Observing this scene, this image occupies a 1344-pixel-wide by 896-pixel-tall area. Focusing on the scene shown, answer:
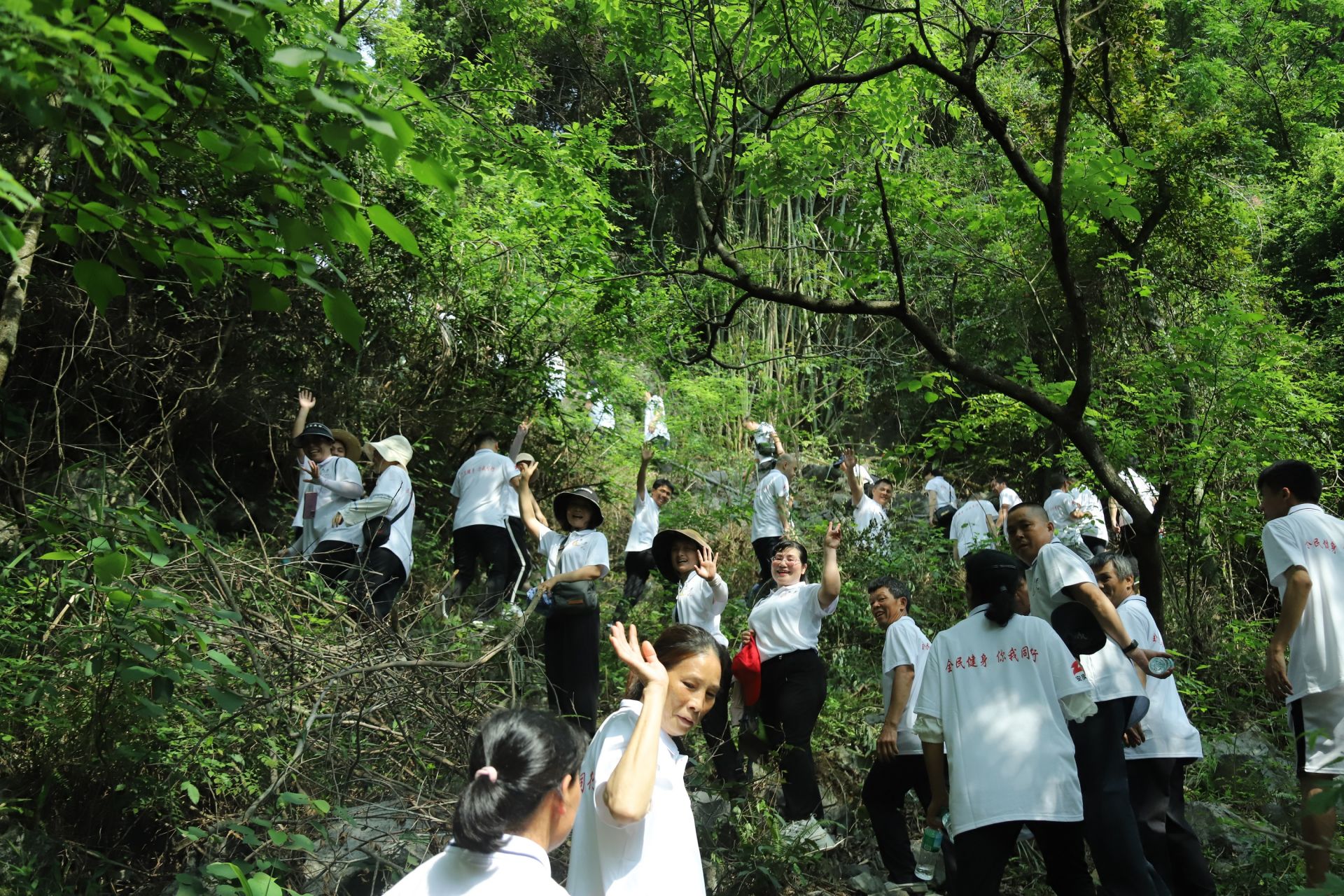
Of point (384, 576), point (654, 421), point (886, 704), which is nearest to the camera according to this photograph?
point (886, 704)

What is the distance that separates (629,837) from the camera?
7.77ft

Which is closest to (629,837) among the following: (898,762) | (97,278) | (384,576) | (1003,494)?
(97,278)

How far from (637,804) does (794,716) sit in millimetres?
3474

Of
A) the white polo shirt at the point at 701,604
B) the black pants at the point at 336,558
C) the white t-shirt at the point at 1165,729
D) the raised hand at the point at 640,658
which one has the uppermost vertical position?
the black pants at the point at 336,558

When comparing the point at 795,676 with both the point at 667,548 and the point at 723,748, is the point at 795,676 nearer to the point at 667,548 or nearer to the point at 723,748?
the point at 723,748

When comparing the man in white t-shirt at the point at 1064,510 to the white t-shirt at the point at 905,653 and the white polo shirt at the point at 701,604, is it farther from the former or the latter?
the white polo shirt at the point at 701,604

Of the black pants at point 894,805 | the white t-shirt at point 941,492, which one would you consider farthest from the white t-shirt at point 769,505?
the black pants at point 894,805

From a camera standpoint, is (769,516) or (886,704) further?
(769,516)

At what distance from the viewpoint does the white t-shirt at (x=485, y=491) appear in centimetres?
773

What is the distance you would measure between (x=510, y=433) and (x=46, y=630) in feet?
19.4

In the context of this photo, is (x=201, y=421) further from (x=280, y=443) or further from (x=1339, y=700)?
(x=1339, y=700)

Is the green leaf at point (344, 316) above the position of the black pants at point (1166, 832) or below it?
above

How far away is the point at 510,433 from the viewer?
10.3m

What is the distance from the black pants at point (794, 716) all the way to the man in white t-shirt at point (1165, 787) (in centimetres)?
160
